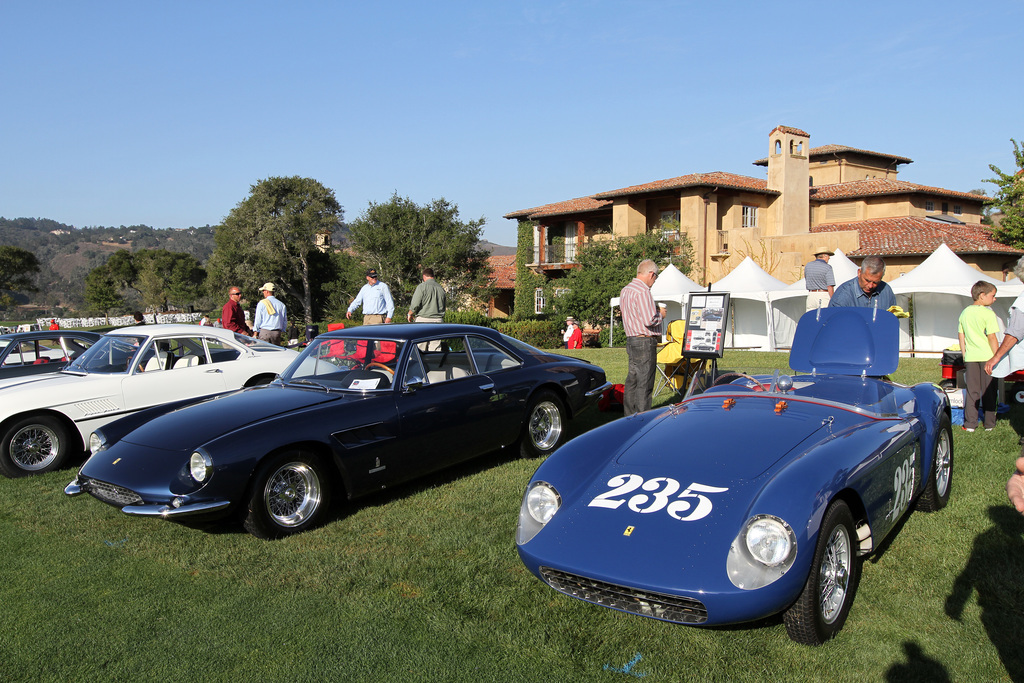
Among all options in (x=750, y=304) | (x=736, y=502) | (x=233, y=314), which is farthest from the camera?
(x=750, y=304)

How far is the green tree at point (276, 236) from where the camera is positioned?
159 feet

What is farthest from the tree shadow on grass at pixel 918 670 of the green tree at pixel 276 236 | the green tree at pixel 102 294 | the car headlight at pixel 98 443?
the green tree at pixel 102 294

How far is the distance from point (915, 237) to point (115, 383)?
33.9 metres

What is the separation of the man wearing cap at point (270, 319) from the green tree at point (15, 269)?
61895 mm

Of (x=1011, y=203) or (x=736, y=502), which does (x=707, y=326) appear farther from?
(x=1011, y=203)

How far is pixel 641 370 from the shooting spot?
729 centimetres

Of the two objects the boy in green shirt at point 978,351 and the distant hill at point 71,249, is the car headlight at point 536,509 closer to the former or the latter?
the boy in green shirt at point 978,351

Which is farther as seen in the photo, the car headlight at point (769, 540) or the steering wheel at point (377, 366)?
the steering wheel at point (377, 366)

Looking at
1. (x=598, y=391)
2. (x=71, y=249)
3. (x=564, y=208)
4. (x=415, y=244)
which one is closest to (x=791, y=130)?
(x=564, y=208)

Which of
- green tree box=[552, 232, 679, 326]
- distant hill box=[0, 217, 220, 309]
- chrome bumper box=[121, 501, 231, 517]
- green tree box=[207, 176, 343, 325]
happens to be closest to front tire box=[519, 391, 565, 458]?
chrome bumper box=[121, 501, 231, 517]

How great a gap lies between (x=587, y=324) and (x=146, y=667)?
2542cm

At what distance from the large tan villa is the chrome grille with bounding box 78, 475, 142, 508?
29148 millimetres

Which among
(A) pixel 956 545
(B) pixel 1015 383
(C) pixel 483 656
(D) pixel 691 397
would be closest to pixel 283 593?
(C) pixel 483 656

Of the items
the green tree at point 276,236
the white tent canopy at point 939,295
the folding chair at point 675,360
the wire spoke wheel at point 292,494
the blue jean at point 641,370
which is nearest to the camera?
the wire spoke wheel at point 292,494
